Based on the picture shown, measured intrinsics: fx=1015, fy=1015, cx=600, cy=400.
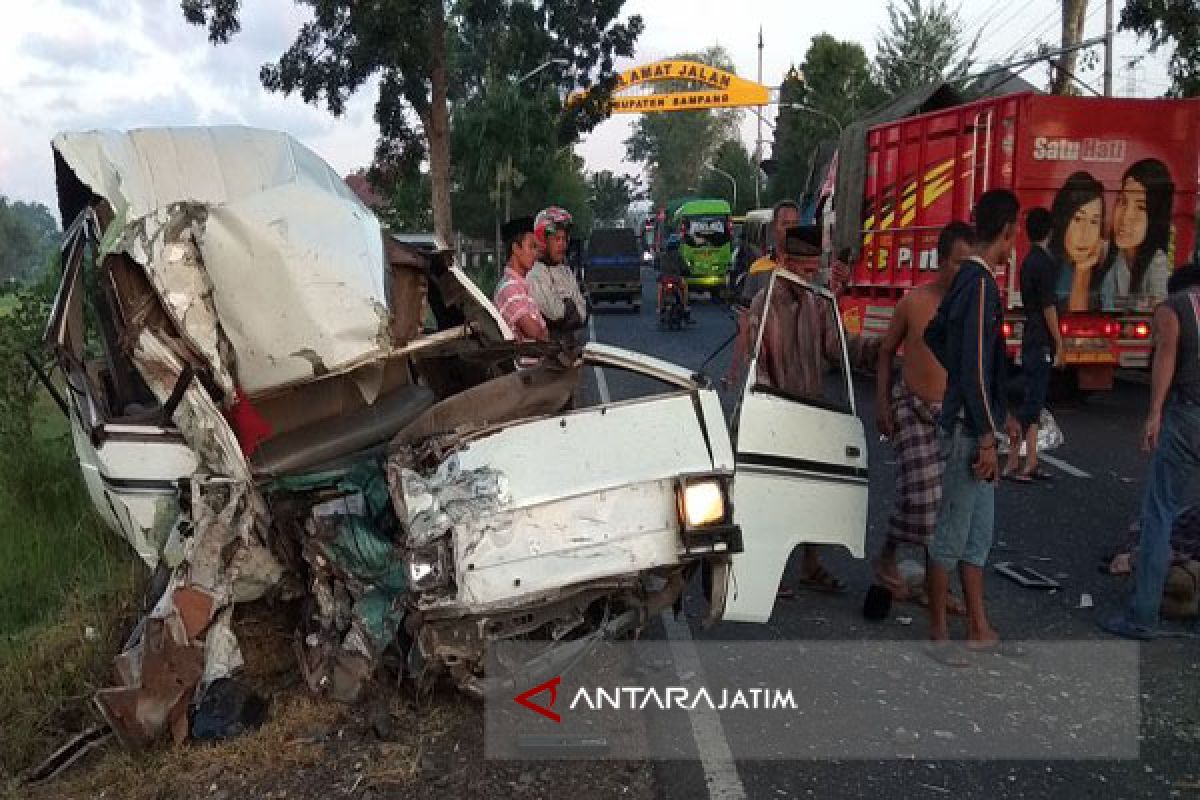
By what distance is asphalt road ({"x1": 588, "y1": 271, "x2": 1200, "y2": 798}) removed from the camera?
10.7ft

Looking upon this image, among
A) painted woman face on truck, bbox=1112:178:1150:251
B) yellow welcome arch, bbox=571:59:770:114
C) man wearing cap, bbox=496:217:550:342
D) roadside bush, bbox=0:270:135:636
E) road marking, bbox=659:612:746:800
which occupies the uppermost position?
yellow welcome arch, bbox=571:59:770:114

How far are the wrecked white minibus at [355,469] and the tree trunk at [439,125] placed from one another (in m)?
13.9

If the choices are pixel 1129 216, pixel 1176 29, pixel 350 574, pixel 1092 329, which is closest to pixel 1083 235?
pixel 1129 216

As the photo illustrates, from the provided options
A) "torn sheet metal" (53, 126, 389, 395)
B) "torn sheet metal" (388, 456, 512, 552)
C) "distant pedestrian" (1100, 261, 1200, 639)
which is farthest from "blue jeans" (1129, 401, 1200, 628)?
"torn sheet metal" (53, 126, 389, 395)

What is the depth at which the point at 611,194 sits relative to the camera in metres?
104

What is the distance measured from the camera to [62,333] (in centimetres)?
457

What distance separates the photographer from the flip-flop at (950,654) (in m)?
4.16

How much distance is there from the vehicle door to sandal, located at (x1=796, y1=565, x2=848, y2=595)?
3023 millimetres

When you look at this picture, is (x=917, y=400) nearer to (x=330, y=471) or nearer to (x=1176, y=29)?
(x=330, y=471)

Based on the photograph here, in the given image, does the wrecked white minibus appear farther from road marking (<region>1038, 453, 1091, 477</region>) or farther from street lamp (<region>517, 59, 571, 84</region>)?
street lamp (<region>517, 59, 571, 84</region>)

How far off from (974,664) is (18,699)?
12.5 feet

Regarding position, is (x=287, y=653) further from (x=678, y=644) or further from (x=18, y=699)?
(x=678, y=644)

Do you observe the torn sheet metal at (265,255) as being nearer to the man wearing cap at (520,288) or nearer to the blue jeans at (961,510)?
the man wearing cap at (520,288)

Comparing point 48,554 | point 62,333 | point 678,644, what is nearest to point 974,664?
point 678,644
